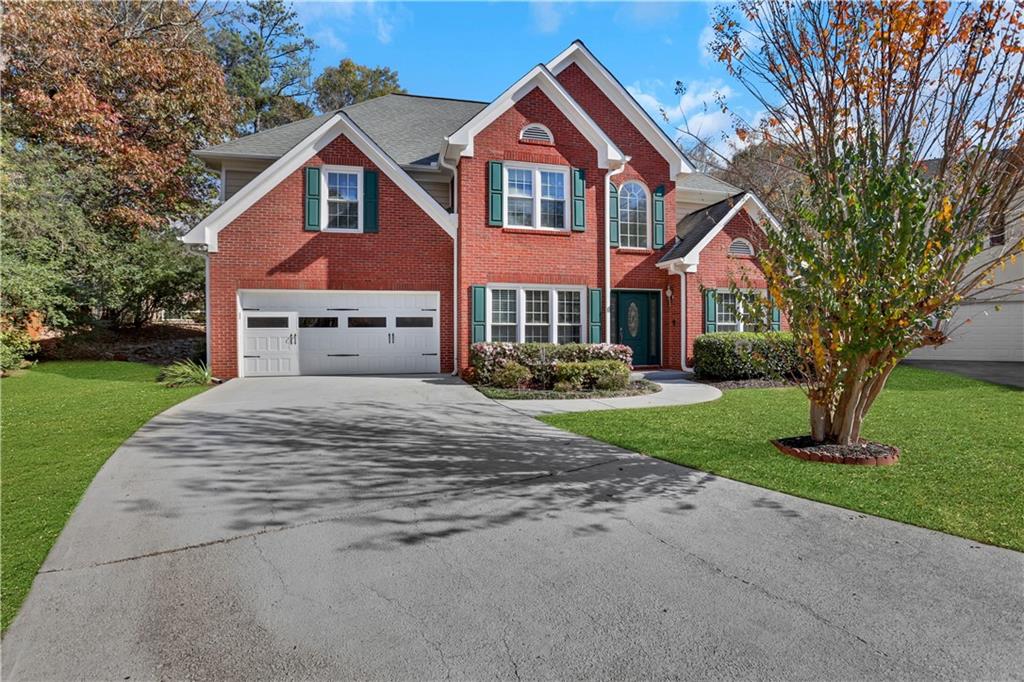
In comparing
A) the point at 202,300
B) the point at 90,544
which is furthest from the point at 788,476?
the point at 202,300

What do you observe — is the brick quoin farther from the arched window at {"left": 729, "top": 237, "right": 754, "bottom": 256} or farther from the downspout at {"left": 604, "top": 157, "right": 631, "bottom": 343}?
the arched window at {"left": 729, "top": 237, "right": 754, "bottom": 256}

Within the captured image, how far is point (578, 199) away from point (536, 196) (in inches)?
46.5

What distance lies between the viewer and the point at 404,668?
2.47 metres

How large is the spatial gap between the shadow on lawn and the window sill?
283 inches

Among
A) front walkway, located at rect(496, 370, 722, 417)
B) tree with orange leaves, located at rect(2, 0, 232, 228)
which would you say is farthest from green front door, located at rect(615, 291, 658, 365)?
tree with orange leaves, located at rect(2, 0, 232, 228)

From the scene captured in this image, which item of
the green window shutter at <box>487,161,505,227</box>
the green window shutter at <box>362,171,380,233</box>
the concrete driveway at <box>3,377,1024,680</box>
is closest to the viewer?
the concrete driveway at <box>3,377,1024,680</box>

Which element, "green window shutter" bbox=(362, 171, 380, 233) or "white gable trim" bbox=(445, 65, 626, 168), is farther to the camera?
"green window shutter" bbox=(362, 171, 380, 233)

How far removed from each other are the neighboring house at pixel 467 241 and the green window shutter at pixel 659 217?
4 centimetres

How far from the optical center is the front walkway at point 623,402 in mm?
9461

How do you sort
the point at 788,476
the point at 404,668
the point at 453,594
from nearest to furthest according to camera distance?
the point at 404,668 < the point at 453,594 < the point at 788,476

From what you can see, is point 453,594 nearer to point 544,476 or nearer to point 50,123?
point 544,476

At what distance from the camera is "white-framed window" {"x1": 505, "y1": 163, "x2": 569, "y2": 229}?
14.4m

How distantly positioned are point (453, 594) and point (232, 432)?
561 cm

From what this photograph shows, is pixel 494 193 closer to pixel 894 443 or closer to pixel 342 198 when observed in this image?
pixel 342 198
